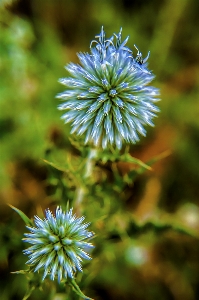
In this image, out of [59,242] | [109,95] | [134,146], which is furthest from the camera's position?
[134,146]

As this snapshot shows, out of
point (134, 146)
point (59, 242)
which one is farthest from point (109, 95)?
point (134, 146)

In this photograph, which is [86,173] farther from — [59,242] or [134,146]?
[134,146]

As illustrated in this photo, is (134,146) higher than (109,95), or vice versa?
(134,146)

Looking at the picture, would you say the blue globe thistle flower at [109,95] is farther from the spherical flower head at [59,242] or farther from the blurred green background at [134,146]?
the blurred green background at [134,146]

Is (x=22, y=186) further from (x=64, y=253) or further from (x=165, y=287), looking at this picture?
(x=64, y=253)

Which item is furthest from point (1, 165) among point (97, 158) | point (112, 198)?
point (97, 158)

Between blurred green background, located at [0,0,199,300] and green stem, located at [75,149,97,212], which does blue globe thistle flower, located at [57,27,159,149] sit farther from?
blurred green background, located at [0,0,199,300]
